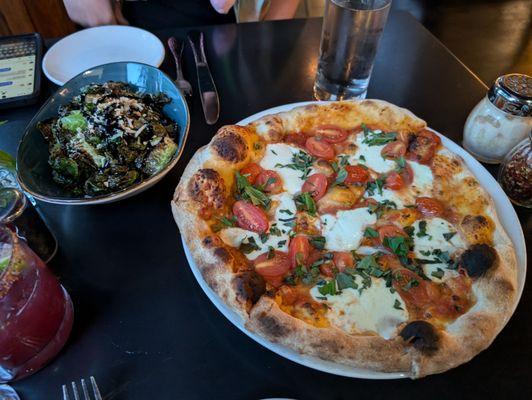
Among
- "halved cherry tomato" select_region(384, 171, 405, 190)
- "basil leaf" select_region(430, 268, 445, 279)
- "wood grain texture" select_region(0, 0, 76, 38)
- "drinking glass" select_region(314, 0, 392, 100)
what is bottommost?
"wood grain texture" select_region(0, 0, 76, 38)

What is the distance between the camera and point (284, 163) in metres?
1.59

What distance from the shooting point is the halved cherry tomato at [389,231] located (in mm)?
1367

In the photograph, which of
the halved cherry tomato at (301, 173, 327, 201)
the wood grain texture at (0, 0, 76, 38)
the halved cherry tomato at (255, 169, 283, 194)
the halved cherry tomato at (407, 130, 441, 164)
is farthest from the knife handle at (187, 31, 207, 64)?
the wood grain texture at (0, 0, 76, 38)

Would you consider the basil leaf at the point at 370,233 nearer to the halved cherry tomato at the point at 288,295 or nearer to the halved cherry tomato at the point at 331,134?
the halved cherry tomato at the point at 288,295

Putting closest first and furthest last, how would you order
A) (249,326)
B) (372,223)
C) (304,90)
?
1. (249,326)
2. (372,223)
3. (304,90)

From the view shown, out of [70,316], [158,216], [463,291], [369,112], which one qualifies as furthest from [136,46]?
[463,291]

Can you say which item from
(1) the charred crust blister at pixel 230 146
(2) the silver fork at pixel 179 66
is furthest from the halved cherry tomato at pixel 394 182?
(2) the silver fork at pixel 179 66

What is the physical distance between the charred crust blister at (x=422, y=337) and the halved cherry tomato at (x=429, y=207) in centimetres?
47

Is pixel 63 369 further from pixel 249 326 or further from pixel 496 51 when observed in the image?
pixel 496 51

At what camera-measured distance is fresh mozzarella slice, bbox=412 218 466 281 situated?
4.28ft

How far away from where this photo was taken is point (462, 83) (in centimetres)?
219

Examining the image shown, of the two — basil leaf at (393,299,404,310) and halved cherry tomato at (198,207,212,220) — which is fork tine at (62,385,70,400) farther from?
basil leaf at (393,299,404,310)

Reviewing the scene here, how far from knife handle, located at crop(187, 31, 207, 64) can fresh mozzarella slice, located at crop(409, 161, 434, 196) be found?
1.25 meters

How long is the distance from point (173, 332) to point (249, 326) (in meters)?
0.29
